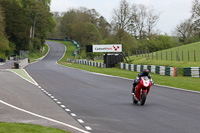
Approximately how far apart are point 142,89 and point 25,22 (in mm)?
86033

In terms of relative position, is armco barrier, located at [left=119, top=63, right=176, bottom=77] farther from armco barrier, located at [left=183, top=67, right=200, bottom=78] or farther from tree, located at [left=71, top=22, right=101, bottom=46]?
tree, located at [left=71, top=22, right=101, bottom=46]

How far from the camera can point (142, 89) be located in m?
12.7

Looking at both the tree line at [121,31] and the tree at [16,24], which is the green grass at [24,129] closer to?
the tree line at [121,31]


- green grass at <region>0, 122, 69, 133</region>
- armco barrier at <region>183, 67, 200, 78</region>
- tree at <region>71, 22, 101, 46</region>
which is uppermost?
tree at <region>71, 22, 101, 46</region>

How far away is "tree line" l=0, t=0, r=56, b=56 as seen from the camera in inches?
3593

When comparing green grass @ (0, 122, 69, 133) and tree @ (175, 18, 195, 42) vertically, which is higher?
tree @ (175, 18, 195, 42)

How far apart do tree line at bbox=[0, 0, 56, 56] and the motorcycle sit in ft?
239

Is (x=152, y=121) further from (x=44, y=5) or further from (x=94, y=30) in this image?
(x=94, y=30)

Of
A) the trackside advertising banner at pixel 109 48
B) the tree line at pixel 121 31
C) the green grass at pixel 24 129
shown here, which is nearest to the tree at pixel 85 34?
the tree line at pixel 121 31

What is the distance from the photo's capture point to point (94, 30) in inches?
4811

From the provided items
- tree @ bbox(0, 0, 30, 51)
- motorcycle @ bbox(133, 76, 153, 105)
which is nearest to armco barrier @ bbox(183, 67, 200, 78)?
motorcycle @ bbox(133, 76, 153, 105)

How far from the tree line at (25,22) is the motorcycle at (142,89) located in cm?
7271

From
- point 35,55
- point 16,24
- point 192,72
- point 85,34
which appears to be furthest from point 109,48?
point 85,34

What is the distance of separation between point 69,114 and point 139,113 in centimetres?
227
